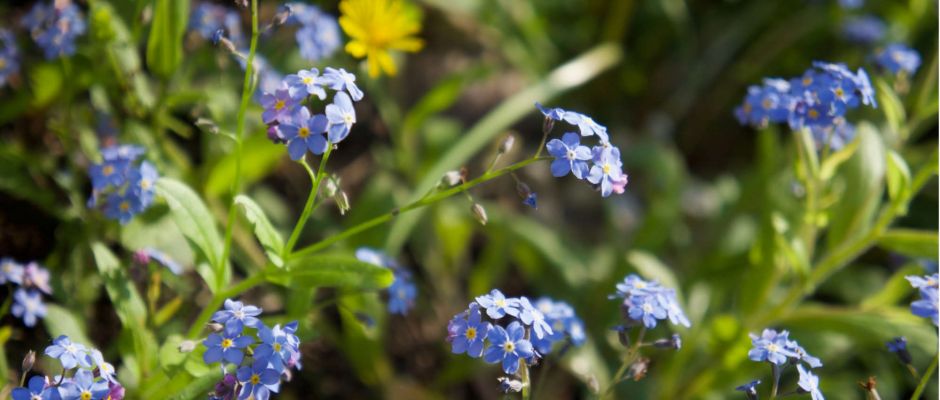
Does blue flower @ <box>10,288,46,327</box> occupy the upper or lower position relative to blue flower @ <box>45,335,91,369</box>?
lower

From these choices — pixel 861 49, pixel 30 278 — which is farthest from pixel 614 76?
pixel 30 278

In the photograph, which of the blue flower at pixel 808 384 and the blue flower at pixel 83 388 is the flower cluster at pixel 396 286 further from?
the blue flower at pixel 808 384

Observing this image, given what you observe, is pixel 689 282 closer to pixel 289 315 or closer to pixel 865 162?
pixel 865 162

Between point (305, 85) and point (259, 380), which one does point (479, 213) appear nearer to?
point (305, 85)

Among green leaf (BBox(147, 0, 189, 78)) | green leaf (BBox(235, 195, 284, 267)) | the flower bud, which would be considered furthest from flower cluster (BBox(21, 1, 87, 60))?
the flower bud

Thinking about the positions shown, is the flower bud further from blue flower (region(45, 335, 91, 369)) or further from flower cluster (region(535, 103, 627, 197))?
blue flower (region(45, 335, 91, 369))

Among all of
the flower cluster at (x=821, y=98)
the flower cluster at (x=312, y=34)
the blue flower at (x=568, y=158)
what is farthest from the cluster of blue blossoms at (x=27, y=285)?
the flower cluster at (x=821, y=98)
